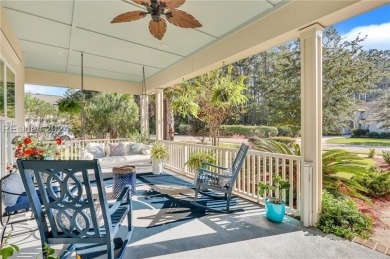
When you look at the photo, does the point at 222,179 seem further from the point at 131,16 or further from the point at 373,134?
the point at 373,134

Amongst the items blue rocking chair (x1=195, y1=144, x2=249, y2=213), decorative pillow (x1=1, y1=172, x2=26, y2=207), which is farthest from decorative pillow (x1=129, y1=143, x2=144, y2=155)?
decorative pillow (x1=1, y1=172, x2=26, y2=207)

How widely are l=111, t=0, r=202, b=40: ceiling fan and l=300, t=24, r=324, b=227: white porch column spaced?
144 centimetres

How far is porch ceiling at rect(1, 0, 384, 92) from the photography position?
267cm

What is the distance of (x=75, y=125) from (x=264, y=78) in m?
9.36

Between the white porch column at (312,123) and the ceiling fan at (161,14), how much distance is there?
1.44 metres

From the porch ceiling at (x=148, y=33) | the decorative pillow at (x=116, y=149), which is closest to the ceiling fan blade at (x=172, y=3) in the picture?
the porch ceiling at (x=148, y=33)

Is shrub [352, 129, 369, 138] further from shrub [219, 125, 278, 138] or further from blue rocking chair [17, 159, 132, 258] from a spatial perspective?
blue rocking chair [17, 159, 132, 258]

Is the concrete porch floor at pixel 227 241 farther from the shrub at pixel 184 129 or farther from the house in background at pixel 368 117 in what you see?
the shrub at pixel 184 129

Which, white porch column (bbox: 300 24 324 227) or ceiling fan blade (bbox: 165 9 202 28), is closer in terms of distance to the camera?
ceiling fan blade (bbox: 165 9 202 28)

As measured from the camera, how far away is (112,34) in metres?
3.55

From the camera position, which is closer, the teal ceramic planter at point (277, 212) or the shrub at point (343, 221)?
the shrub at point (343, 221)

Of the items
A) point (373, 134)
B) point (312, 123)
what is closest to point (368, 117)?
point (373, 134)

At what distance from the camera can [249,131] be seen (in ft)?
35.7

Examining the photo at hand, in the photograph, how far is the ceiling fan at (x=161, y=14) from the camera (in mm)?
2088
